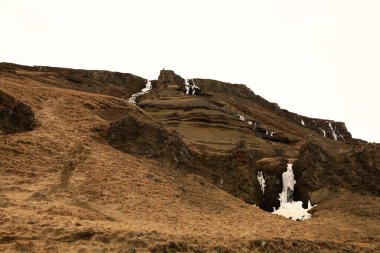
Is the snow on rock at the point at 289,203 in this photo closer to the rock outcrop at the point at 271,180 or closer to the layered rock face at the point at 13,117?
the rock outcrop at the point at 271,180

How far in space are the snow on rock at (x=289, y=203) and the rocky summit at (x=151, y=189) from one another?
10cm

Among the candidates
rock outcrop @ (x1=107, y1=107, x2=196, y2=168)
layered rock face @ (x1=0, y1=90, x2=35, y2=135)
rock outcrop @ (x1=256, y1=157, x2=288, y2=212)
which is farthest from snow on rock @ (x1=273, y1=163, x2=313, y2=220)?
layered rock face @ (x1=0, y1=90, x2=35, y2=135)

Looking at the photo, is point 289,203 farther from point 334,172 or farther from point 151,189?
point 151,189

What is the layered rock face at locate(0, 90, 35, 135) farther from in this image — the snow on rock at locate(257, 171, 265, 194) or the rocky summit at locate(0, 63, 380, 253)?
the snow on rock at locate(257, 171, 265, 194)

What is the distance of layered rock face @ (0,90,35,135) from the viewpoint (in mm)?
27822

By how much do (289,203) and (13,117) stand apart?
21.9 meters

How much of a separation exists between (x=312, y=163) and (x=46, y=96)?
2532 centimetres

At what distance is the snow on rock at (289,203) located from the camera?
107 ft

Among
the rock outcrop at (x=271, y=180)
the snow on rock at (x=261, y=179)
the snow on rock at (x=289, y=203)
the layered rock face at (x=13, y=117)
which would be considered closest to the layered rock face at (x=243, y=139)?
the rock outcrop at (x=271, y=180)

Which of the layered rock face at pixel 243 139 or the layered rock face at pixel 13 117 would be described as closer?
the layered rock face at pixel 13 117

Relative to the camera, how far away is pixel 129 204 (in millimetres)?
21719

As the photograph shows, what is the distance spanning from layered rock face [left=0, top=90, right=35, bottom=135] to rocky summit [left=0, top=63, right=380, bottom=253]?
0.09 m

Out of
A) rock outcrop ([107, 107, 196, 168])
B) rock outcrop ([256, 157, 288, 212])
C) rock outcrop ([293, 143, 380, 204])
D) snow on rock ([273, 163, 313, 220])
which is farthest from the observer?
rock outcrop ([256, 157, 288, 212])

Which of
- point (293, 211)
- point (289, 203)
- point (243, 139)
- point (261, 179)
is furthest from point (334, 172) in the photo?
point (243, 139)
